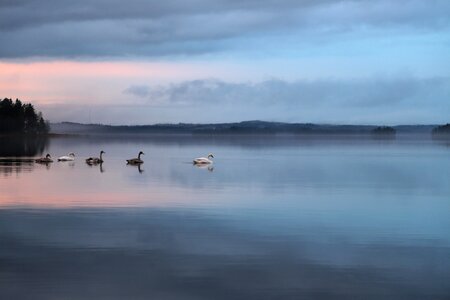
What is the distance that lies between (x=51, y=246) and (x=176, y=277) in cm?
383

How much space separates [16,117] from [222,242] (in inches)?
4511

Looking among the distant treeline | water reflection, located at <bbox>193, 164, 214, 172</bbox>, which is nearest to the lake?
water reflection, located at <bbox>193, 164, 214, 172</bbox>

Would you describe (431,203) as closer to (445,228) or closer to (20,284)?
(445,228)

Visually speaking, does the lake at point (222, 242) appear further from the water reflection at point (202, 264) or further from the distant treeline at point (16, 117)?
the distant treeline at point (16, 117)

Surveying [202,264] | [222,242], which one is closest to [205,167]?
[222,242]

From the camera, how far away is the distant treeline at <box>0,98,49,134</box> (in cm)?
12069

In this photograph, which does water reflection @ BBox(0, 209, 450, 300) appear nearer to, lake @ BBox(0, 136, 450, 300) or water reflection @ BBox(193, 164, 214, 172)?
lake @ BBox(0, 136, 450, 300)

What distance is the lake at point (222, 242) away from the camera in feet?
36.6

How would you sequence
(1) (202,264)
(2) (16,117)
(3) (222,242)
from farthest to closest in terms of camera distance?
1. (2) (16,117)
2. (3) (222,242)
3. (1) (202,264)

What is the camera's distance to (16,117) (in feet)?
401

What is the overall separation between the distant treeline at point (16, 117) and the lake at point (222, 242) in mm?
97928

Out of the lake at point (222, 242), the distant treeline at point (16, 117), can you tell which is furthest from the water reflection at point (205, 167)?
the distant treeline at point (16, 117)

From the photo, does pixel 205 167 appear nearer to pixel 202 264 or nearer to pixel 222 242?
pixel 222 242

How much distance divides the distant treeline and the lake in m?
97.9
